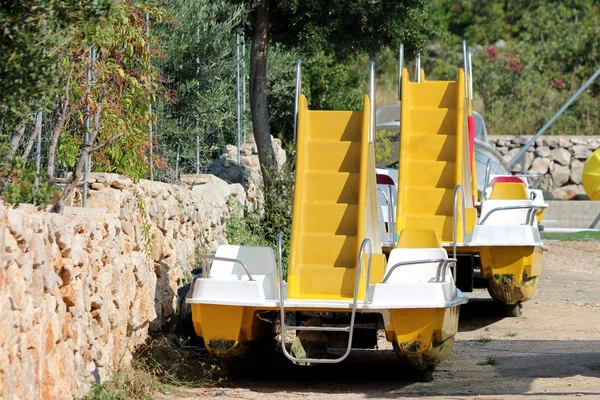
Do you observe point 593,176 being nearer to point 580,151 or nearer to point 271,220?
point 580,151

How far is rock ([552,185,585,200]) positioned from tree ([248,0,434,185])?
38.7ft

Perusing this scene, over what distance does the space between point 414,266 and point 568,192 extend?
1821 centimetres

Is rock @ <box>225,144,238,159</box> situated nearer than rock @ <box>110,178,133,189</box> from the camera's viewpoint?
No

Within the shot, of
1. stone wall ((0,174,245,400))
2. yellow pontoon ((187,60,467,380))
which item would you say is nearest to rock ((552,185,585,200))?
stone wall ((0,174,245,400))

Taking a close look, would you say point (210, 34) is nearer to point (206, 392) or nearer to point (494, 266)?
point (494, 266)

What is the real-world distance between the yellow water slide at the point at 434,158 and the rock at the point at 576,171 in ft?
48.5

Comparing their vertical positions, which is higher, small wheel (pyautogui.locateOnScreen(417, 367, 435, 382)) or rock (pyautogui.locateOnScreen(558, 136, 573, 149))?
rock (pyautogui.locateOnScreen(558, 136, 573, 149))

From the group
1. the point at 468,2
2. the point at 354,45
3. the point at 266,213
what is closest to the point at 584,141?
the point at 468,2

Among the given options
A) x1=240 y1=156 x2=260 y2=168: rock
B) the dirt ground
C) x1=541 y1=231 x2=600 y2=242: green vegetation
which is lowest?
the dirt ground

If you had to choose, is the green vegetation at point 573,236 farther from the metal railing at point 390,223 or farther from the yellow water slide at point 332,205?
the yellow water slide at point 332,205

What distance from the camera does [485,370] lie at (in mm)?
10000

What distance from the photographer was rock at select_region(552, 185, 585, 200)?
1072 inches

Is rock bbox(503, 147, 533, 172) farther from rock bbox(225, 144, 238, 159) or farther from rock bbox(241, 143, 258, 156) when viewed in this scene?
rock bbox(225, 144, 238, 159)

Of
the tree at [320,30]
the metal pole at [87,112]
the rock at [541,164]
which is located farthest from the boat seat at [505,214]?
the rock at [541,164]
